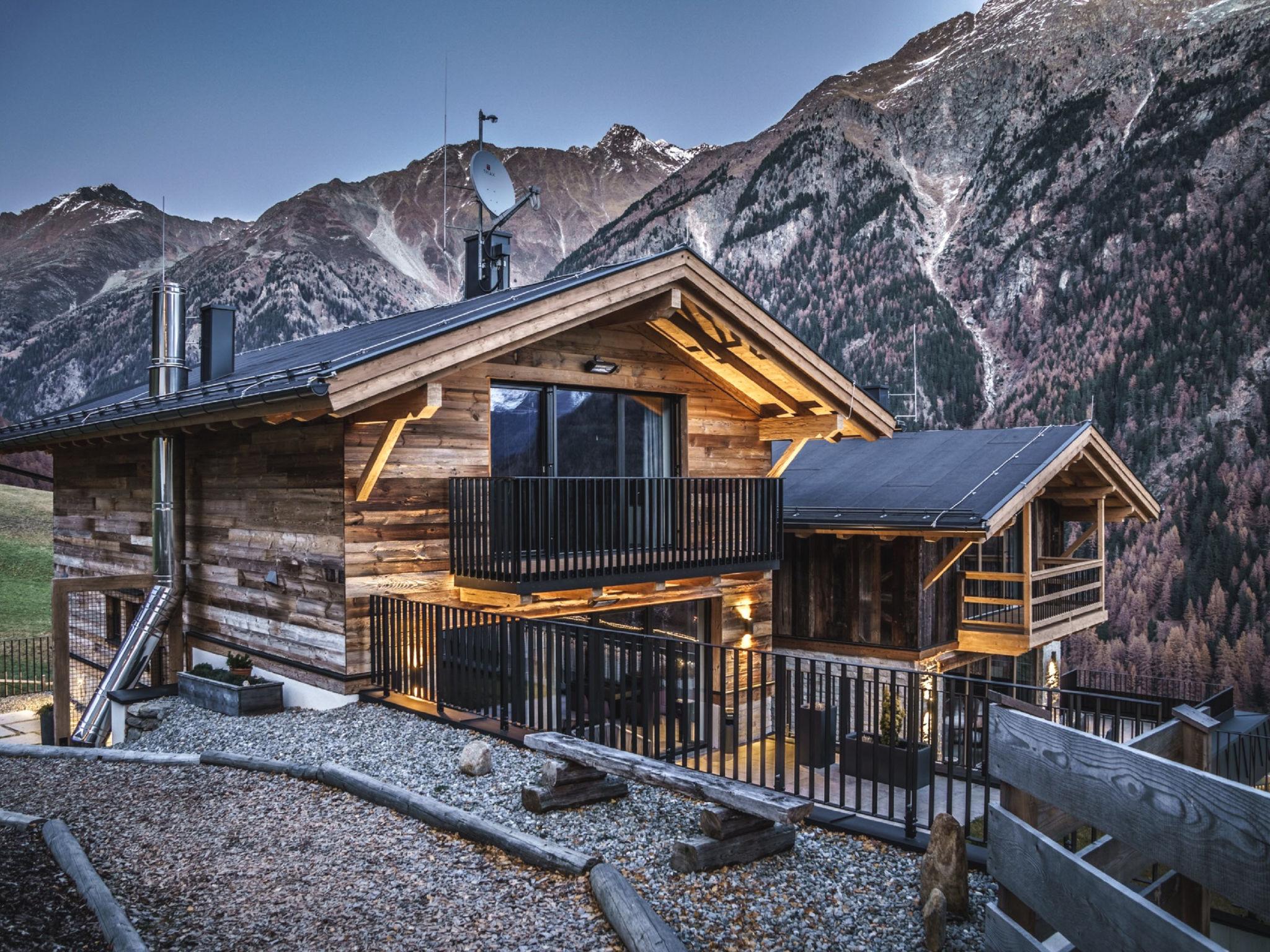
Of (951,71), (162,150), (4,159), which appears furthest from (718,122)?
(4,159)

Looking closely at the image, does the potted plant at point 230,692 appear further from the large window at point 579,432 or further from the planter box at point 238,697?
the large window at point 579,432

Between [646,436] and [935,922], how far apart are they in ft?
30.2

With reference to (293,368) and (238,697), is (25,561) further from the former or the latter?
(293,368)

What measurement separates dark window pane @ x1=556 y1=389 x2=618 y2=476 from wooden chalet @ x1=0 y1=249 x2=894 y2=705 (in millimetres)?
34

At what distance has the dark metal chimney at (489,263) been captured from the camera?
15.5m

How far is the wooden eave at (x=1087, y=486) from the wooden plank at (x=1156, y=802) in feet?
35.7

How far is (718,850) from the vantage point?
5410 millimetres

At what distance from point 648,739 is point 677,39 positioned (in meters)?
155

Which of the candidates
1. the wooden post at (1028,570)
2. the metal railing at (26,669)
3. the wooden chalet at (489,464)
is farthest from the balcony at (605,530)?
the metal railing at (26,669)

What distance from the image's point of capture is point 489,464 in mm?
11492

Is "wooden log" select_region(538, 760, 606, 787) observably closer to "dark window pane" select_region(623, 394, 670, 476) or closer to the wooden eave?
"dark window pane" select_region(623, 394, 670, 476)

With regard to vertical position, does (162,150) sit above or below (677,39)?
below

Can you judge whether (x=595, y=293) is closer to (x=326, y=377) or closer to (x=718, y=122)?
(x=326, y=377)

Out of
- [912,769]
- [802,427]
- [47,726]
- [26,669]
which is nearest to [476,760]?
[912,769]
